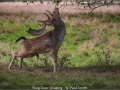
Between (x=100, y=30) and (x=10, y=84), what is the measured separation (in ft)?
48.7

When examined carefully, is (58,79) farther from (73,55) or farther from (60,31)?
(73,55)

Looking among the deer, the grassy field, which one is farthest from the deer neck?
the grassy field

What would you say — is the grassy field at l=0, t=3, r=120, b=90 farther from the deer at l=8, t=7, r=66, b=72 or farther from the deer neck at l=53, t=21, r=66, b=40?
the deer neck at l=53, t=21, r=66, b=40

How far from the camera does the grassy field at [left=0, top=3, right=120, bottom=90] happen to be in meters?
10.2

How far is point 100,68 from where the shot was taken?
42.6 feet

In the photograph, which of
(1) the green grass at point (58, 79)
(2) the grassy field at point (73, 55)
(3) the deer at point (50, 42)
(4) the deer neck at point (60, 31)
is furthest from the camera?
(4) the deer neck at point (60, 31)

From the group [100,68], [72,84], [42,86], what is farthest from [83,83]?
[100,68]

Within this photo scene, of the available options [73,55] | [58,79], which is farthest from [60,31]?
[73,55]

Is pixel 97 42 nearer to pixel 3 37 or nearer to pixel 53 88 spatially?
pixel 3 37

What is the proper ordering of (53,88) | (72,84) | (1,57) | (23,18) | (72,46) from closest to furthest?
(53,88) < (72,84) < (1,57) < (72,46) < (23,18)

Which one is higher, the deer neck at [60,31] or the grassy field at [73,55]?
the deer neck at [60,31]

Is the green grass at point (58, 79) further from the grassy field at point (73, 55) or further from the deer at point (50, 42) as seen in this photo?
the deer at point (50, 42)

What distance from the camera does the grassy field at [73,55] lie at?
1023 cm

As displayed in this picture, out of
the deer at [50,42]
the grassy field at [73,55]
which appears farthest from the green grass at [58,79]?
the deer at [50,42]
